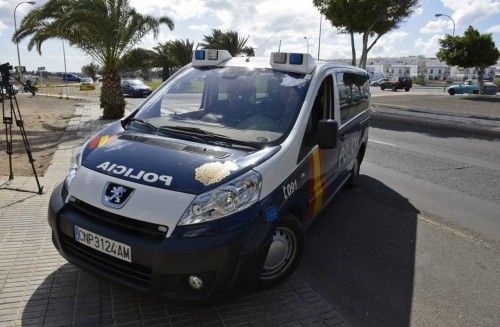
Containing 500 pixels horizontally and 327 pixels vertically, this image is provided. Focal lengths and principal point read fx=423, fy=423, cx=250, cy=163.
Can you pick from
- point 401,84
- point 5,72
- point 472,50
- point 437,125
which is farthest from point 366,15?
point 401,84

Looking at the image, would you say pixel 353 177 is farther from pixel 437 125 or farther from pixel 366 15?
pixel 366 15

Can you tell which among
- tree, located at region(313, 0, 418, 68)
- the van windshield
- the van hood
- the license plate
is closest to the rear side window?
the van windshield

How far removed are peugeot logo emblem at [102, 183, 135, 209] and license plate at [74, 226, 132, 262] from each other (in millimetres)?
231

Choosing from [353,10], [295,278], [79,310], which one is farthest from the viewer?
[353,10]

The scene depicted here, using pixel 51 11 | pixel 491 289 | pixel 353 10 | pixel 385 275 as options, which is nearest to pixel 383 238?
pixel 385 275

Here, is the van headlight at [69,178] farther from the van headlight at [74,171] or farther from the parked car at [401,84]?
the parked car at [401,84]

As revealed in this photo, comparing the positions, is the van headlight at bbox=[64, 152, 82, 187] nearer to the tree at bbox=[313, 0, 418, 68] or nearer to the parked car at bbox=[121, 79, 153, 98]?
the tree at bbox=[313, 0, 418, 68]

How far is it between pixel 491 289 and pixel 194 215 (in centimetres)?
286

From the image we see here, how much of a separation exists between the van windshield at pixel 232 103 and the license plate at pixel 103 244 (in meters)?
1.19

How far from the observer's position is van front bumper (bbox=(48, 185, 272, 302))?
8.67 ft

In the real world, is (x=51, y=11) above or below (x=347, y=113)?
above

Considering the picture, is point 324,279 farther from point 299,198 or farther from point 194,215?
point 194,215

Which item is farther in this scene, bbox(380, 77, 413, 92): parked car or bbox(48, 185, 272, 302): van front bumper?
bbox(380, 77, 413, 92): parked car

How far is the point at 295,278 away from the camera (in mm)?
3742
